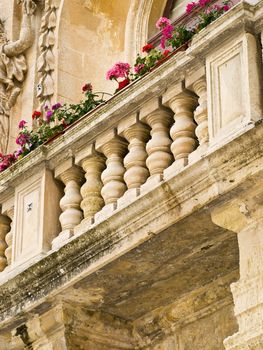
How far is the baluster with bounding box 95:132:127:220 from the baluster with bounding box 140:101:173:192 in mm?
322

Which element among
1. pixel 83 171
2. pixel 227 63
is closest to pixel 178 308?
pixel 83 171

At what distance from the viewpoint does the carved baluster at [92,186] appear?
9.38 m

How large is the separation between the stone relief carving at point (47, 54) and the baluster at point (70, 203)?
8.56ft

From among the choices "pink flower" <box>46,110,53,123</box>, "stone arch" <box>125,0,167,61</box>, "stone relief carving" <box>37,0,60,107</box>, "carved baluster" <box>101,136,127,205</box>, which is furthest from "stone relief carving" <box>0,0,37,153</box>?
"carved baluster" <box>101,136,127,205</box>

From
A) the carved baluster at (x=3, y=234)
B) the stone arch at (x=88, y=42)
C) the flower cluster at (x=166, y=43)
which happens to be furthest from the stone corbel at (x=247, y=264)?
the stone arch at (x=88, y=42)

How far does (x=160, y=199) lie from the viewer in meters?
8.51

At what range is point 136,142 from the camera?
9219mm

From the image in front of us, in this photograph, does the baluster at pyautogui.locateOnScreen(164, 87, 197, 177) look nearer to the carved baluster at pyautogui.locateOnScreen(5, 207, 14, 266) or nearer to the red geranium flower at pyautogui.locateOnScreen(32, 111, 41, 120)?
the carved baluster at pyautogui.locateOnScreen(5, 207, 14, 266)

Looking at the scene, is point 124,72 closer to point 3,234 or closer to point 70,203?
point 70,203

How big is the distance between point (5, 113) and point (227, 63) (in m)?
4.55

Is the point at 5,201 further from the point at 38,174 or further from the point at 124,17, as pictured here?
the point at 124,17

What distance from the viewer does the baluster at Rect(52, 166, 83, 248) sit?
9424 millimetres

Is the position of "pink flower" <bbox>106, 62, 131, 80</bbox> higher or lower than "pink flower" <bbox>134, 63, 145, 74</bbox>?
higher

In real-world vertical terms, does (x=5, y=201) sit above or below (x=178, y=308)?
above
